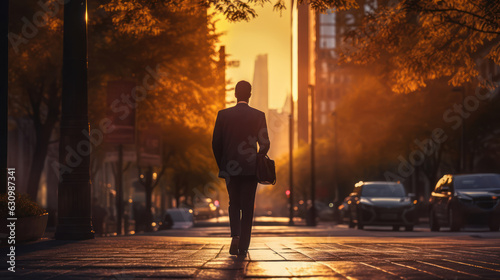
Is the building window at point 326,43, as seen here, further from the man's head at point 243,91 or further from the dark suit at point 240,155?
the dark suit at point 240,155

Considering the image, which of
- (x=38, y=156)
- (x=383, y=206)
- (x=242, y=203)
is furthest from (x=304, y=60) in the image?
(x=242, y=203)

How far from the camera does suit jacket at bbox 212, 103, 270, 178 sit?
1016cm

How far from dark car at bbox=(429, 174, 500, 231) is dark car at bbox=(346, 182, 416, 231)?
5.87ft

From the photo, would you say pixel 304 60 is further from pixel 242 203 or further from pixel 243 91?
pixel 242 203

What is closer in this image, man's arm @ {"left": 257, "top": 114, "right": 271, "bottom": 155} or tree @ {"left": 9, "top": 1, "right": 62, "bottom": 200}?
man's arm @ {"left": 257, "top": 114, "right": 271, "bottom": 155}

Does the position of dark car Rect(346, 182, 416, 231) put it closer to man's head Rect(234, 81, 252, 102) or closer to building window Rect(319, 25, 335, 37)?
man's head Rect(234, 81, 252, 102)

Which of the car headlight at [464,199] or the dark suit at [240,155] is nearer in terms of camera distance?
the dark suit at [240,155]

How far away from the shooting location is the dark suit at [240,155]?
33.3 ft

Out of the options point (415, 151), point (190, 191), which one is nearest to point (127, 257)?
point (415, 151)

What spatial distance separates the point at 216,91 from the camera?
97.3ft

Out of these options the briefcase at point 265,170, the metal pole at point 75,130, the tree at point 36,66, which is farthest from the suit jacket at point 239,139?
the tree at point 36,66

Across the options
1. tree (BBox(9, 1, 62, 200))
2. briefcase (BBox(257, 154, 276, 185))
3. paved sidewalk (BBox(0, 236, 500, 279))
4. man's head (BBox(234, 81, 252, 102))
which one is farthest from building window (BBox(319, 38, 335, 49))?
briefcase (BBox(257, 154, 276, 185))

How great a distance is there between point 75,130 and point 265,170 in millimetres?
4833

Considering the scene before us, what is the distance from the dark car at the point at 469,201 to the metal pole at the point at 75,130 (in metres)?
13.3
